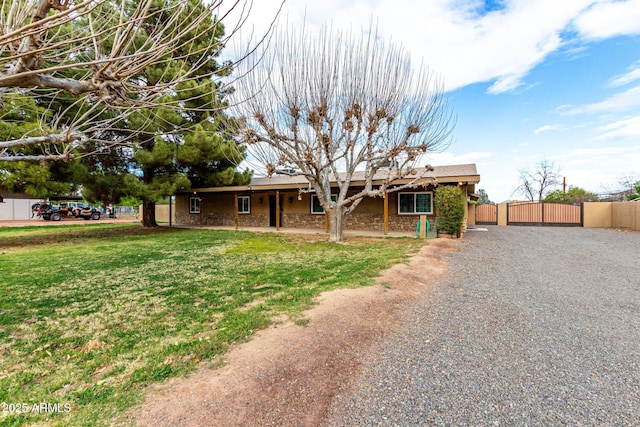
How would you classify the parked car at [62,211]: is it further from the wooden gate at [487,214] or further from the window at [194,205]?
the wooden gate at [487,214]

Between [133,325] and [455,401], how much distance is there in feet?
10.9

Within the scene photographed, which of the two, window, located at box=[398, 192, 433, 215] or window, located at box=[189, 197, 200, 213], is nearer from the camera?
window, located at box=[398, 192, 433, 215]

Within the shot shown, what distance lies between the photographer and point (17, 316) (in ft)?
11.7

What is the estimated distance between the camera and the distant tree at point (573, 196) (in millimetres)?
23594

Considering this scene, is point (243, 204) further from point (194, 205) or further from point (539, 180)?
point (539, 180)

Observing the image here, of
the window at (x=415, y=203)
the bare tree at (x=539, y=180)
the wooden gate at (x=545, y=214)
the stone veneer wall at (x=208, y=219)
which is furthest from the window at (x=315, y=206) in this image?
the bare tree at (x=539, y=180)

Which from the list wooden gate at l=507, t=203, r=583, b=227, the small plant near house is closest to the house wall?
the small plant near house

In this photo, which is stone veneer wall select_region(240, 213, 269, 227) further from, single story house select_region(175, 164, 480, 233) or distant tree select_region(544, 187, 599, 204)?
distant tree select_region(544, 187, 599, 204)

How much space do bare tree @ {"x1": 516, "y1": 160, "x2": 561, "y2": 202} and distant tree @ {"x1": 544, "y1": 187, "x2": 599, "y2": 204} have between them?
6.18ft

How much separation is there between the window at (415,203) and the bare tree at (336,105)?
11.8ft

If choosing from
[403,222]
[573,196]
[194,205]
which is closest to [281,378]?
[403,222]

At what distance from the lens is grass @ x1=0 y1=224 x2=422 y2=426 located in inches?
83.0

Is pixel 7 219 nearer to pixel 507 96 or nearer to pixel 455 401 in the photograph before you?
pixel 455 401

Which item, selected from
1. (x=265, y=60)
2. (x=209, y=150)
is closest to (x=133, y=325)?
(x=265, y=60)
